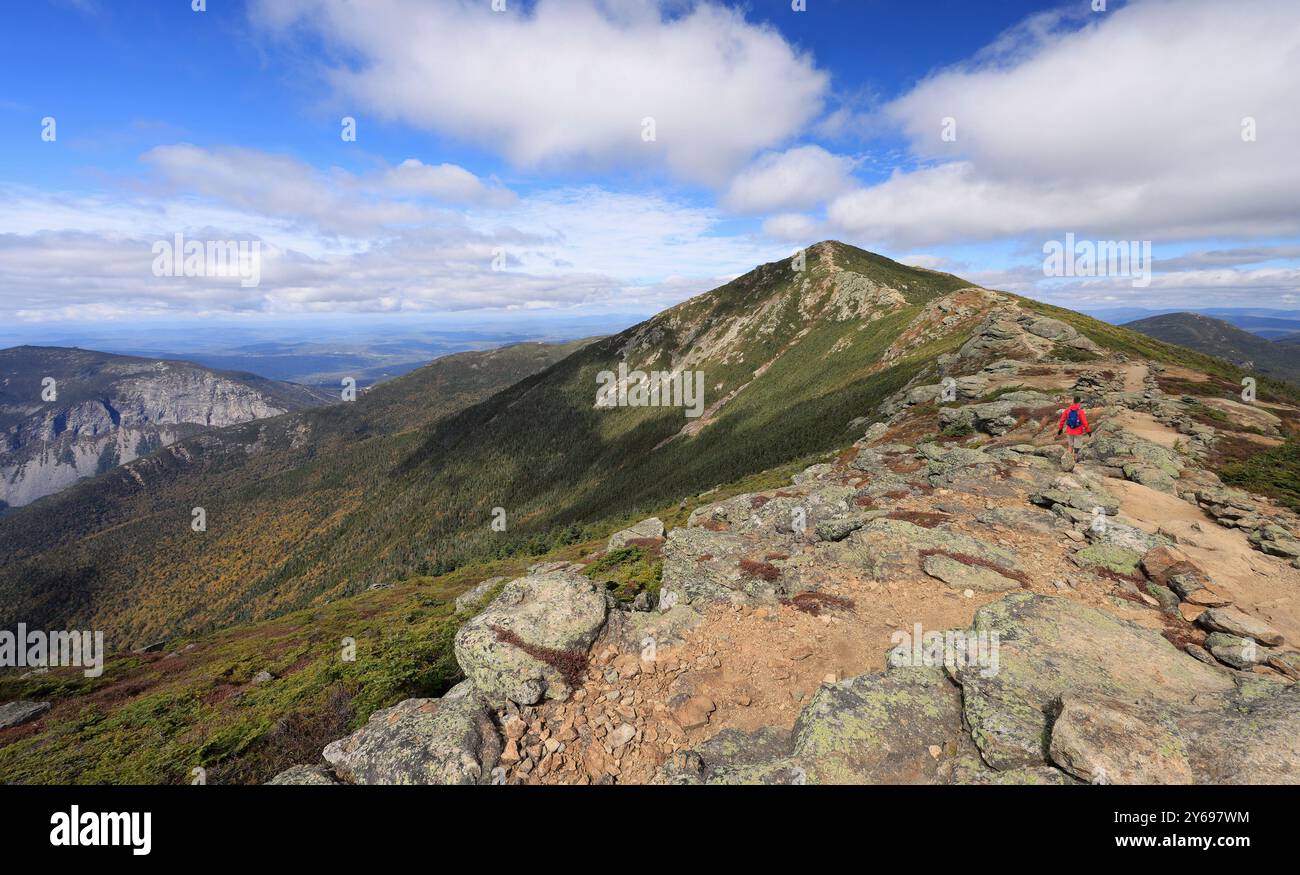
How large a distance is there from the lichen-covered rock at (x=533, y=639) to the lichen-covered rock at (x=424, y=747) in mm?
960

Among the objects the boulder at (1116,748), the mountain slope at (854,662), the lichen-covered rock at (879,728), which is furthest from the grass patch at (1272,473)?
the lichen-covered rock at (879,728)

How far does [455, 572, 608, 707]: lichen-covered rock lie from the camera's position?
13492mm

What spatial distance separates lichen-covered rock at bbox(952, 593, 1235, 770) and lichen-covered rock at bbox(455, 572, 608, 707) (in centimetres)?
1026

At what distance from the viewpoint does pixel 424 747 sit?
1109 centimetres

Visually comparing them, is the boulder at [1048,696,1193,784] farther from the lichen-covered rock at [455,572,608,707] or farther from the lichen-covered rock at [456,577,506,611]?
the lichen-covered rock at [456,577,506,611]

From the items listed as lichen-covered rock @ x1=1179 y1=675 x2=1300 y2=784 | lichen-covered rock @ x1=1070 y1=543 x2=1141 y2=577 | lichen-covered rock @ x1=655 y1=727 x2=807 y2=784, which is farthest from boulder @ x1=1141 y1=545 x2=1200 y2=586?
lichen-covered rock @ x1=655 y1=727 x2=807 y2=784

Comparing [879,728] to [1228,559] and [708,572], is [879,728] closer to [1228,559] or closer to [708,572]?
[708,572]

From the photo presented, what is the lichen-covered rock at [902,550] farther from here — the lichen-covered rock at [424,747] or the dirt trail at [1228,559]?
the lichen-covered rock at [424,747]

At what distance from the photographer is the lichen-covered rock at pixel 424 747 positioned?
10.7 meters

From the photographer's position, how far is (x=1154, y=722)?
959 cm

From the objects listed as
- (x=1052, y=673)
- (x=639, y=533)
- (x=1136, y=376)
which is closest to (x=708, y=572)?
(x=1052, y=673)
